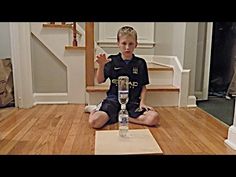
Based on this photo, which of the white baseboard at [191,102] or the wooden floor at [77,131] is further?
the white baseboard at [191,102]

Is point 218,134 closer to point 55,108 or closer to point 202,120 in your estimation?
point 202,120

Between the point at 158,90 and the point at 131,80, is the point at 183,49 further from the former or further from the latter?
the point at 131,80

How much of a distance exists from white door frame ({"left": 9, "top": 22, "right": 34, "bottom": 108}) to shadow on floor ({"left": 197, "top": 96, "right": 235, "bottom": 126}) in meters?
1.27

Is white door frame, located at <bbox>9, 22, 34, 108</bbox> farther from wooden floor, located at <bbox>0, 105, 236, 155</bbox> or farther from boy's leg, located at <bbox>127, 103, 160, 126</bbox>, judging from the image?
boy's leg, located at <bbox>127, 103, 160, 126</bbox>

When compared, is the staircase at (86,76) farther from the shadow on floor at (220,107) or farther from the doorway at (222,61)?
the doorway at (222,61)

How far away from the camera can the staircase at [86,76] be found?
72.4 inches

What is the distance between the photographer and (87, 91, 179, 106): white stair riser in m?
1.79

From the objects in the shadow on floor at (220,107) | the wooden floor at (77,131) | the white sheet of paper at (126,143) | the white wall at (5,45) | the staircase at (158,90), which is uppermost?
the white wall at (5,45)

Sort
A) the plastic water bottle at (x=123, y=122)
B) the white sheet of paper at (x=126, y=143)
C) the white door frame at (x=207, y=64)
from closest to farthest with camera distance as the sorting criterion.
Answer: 1. the white sheet of paper at (x=126, y=143)
2. the plastic water bottle at (x=123, y=122)
3. the white door frame at (x=207, y=64)

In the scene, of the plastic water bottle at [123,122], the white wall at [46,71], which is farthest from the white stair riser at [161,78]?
the plastic water bottle at [123,122]
